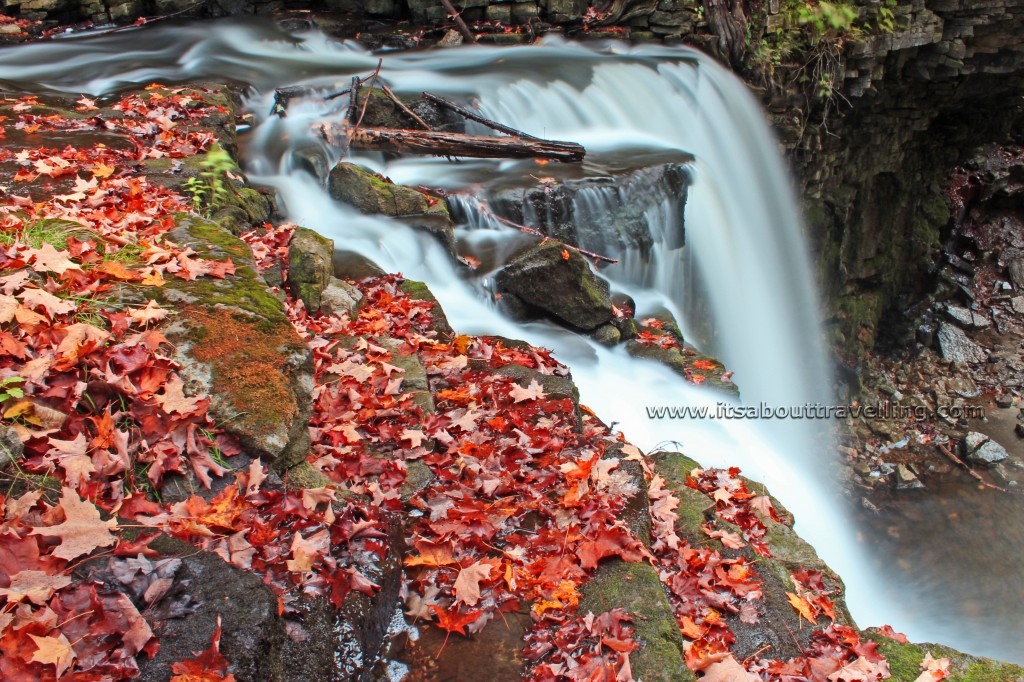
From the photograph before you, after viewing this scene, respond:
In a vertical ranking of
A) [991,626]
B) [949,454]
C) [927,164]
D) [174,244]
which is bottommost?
[949,454]

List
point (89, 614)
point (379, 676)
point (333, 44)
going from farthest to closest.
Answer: point (333, 44), point (379, 676), point (89, 614)

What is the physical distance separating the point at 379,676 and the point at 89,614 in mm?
989

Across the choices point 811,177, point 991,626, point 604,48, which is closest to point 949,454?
point 991,626

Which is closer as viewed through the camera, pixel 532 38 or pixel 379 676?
pixel 379 676

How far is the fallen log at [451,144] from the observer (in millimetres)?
7863

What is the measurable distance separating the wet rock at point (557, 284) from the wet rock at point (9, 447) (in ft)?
14.8

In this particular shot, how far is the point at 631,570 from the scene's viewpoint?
3.02 meters

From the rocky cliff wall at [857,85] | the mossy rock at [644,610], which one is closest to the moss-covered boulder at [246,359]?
the mossy rock at [644,610]

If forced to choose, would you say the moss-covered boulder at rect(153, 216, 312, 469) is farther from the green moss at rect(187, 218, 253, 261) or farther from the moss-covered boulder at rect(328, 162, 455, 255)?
the moss-covered boulder at rect(328, 162, 455, 255)

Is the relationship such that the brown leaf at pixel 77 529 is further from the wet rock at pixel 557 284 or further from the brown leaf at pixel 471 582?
the wet rock at pixel 557 284

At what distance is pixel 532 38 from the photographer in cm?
1168

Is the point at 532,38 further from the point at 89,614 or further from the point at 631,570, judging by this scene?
the point at 89,614

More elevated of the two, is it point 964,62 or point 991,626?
point 964,62

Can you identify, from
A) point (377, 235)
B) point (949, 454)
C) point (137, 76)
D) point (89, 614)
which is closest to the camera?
point (89, 614)
